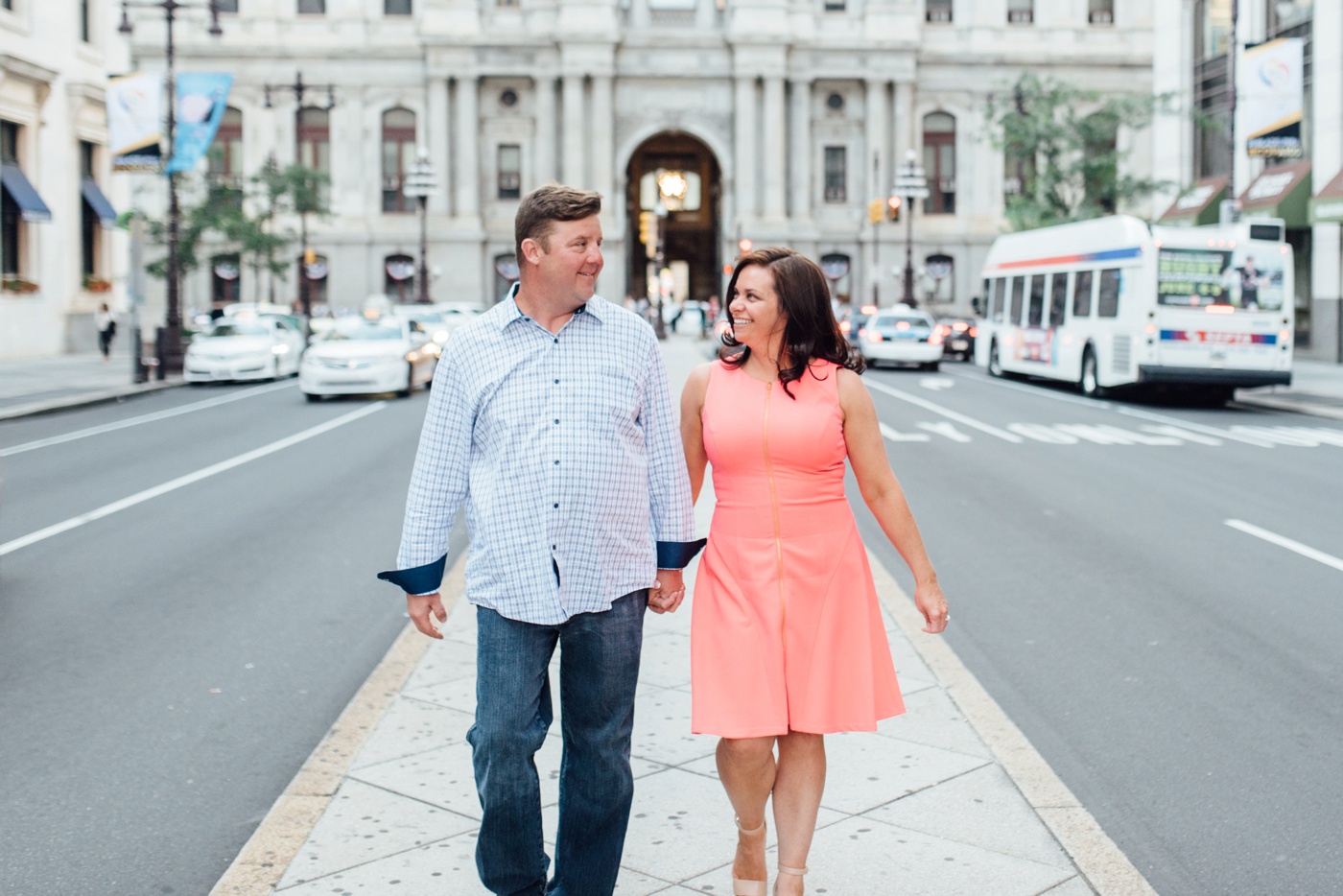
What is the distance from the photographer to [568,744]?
13.5 feet

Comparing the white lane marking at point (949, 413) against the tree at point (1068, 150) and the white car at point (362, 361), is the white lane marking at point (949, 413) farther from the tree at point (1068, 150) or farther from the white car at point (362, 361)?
the tree at point (1068, 150)

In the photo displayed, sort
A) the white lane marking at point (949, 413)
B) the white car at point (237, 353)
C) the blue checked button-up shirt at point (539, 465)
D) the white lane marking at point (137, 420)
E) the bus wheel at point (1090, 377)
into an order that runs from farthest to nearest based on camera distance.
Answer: the white car at point (237, 353) < the bus wheel at point (1090, 377) < the white lane marking at point (949, 413) < the white lane marking at point (137, 420) < the blue checked button-up shirt at point (539, 465)

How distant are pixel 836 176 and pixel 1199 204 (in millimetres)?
34741

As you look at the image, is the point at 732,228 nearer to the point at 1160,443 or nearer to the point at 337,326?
the point at 337,326

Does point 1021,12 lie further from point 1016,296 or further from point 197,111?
point 197,111

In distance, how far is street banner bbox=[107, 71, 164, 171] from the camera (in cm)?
3108

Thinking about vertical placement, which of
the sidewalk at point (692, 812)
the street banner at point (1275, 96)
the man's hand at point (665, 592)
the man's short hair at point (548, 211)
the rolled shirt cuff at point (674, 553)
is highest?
the street banner at point (1275, 96)

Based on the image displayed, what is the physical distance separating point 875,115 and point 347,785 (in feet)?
234

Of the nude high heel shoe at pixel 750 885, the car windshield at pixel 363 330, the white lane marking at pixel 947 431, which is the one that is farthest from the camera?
the car windshield at pixel 363 330

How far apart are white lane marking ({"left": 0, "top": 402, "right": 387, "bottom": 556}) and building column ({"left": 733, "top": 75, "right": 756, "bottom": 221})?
2020 inches

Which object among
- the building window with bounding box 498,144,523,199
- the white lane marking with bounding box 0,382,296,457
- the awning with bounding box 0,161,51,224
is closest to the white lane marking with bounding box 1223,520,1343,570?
the white lane marking with bounding box 0,382,296,457

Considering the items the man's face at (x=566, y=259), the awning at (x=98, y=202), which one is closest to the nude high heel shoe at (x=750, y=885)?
the man's face at (x=566, y=259)

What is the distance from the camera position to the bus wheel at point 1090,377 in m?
28.2

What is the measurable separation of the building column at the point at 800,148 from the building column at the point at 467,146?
50.7 feet
